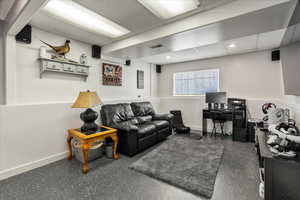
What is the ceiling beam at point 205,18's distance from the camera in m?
1.59

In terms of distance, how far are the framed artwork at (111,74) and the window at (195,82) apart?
2404mm

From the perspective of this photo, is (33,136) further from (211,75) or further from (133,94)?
(211,75)

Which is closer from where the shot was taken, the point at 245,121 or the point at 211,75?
the point at 245,121

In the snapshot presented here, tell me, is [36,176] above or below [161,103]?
below

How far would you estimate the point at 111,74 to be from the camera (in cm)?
367

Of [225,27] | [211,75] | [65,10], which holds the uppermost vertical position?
[65,10]

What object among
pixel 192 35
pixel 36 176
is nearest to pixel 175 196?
pixel 36 176

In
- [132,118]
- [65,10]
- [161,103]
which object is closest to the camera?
[65,10]

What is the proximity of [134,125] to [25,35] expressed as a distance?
2.50 metres

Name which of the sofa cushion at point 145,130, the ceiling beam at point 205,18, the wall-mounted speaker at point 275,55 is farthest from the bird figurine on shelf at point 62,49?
the wall-mounted speaker at point 275,55

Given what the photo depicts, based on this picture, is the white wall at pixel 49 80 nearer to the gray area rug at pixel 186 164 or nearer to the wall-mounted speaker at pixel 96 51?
the wall-mounted speaker at pixel 96 51

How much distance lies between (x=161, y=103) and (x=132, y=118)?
231cm

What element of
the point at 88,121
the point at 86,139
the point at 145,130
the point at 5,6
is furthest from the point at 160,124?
the point at 5,6

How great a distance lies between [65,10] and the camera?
1.89m
